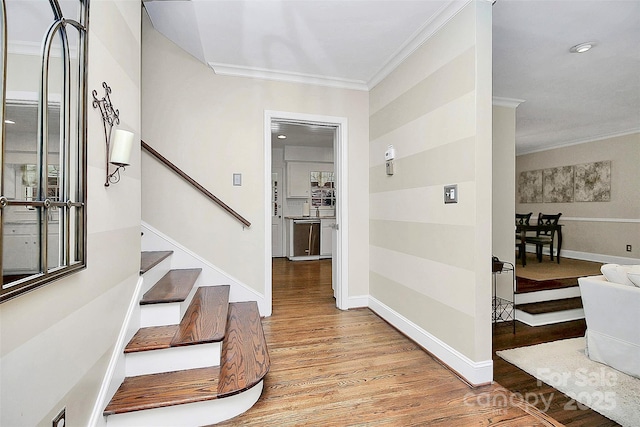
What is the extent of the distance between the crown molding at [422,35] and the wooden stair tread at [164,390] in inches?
114

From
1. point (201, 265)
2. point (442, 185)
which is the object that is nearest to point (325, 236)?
point (201, 265)

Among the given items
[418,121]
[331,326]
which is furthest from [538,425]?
[418,121]

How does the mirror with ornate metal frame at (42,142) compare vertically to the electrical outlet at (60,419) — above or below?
above

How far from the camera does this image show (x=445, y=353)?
2.22 metres

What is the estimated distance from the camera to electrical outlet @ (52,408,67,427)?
3.57 ft

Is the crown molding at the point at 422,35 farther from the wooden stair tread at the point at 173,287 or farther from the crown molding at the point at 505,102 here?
the wooden stair tread at the point at 173,287

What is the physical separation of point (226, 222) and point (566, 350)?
3346 millimetres

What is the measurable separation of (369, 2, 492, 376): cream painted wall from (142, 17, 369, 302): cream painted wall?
3.60ft

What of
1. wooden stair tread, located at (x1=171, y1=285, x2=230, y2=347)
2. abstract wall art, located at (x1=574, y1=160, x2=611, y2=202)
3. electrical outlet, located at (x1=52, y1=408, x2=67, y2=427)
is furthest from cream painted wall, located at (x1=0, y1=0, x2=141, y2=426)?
abstract wall art, located at (x1=574, y1=160, x2=611, y2=202)

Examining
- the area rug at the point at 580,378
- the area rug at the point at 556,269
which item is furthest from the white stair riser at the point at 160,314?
the area rug at the point at 556,269

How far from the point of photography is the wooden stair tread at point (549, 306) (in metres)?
3.26

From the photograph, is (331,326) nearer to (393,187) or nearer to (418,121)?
(393,187)

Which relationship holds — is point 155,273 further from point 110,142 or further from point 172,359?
point 110,142

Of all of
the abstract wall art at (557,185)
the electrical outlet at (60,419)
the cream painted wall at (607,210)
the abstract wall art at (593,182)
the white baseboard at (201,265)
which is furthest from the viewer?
the abstract wall art at (557,185)
